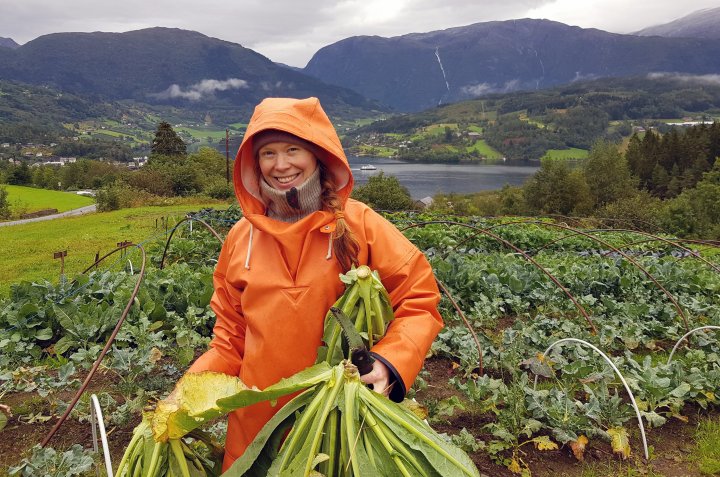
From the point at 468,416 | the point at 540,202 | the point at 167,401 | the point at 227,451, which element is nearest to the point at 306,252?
the point at 167,401

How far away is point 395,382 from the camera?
171cm

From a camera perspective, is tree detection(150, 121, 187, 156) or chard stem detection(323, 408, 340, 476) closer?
chard stem detection(323, 408, 340, 476)

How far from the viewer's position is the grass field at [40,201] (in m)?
37.5

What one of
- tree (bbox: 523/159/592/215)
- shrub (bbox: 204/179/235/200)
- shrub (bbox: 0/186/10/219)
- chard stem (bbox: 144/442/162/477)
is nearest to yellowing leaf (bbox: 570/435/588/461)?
chard stem (bbox: 144/442/162/477)

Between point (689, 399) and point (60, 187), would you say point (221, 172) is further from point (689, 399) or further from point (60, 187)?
point (689, 399)

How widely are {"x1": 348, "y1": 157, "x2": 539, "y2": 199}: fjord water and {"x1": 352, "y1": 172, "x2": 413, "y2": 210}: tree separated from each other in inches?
1301

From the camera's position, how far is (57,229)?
21438mm

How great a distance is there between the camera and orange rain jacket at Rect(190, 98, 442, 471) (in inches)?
79.4

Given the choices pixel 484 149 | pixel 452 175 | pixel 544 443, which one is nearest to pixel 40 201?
pixel 544 443

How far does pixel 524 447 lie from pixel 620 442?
748 mm

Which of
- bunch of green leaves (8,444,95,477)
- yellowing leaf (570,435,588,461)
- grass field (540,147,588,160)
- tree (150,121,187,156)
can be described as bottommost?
grass field (540,147,588,160)

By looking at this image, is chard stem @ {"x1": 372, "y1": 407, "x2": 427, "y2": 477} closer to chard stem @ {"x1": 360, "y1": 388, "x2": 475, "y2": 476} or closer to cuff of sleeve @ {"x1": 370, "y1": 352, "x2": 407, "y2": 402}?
chard stem @ {"x1": 360, "y1": 388, "x2": 475, "y2": 476}

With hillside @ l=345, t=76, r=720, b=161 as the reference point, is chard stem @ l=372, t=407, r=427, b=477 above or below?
above

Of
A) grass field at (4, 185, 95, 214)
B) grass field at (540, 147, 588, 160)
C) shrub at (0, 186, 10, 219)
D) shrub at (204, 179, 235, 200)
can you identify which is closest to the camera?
shrub at (0, 186, 10, 219)
